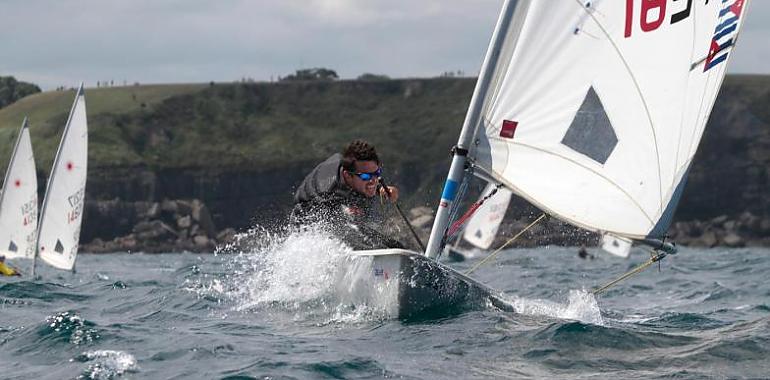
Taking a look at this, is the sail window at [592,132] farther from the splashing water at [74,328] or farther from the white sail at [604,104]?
the splashing water at [74,328]

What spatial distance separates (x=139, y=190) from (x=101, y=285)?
7702 cm

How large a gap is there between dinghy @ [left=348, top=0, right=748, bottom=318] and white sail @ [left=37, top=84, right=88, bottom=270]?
1823 cm

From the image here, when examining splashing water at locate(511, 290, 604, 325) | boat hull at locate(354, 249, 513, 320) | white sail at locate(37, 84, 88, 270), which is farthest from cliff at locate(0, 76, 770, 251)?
boat hull at locate(354, 249, 513, 320)

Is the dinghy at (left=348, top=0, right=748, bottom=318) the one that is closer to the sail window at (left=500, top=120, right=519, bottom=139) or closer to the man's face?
the sail window at (left=500, top=120, right=519, bottom=139)

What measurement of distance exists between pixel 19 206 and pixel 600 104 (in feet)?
70.2

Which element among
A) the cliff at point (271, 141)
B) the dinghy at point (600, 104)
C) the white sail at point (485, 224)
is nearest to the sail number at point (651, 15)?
the dinghy at point (600, 104)

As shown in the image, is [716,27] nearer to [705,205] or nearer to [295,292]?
[295,292]

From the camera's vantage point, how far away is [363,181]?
35.3ft

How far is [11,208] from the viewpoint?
92.9 feet

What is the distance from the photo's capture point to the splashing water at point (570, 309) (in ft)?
34.9

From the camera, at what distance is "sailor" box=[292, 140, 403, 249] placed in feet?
35.0

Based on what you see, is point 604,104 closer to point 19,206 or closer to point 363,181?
point 363,181

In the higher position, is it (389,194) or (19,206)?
(389,194)

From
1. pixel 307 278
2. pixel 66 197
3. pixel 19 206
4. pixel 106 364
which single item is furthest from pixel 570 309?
pixel 19 206
